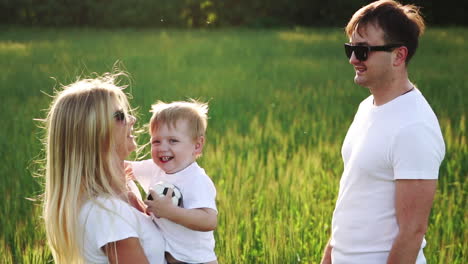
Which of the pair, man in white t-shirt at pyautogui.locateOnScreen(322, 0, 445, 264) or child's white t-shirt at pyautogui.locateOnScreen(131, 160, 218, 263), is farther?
child's white t-shirt at pyautogui.locateOnScreen(131, 160, 218, 263)

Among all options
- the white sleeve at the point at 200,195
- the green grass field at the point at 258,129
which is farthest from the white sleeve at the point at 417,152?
the green grass field at the point at 258,129

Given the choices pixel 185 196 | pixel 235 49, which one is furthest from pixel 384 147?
pixel 235 49

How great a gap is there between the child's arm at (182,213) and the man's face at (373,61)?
0.74 metres

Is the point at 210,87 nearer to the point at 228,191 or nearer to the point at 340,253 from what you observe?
the point at 228,191

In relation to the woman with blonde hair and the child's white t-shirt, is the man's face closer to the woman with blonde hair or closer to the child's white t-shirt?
the child's white t-shirt

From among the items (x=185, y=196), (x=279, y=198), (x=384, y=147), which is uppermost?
(x=384, y=147)

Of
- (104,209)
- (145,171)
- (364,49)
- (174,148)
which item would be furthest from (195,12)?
(104,209)

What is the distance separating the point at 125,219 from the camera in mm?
2129

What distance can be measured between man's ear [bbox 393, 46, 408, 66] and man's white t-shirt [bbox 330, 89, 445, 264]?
0.12 m

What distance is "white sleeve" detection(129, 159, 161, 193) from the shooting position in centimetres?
262

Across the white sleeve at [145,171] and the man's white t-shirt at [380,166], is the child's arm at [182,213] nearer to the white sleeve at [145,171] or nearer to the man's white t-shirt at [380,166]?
the white sleeve at [145,171]

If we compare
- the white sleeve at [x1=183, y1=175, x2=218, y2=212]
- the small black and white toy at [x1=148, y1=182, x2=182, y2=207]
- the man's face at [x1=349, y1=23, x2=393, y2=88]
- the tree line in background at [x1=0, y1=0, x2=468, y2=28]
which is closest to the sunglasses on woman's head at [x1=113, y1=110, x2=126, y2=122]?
the small black and white toy at [x1=148, y1=182, x2=182, y2=207]

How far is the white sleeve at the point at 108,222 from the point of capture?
2107 millimetres

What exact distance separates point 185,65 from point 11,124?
5.77 m
